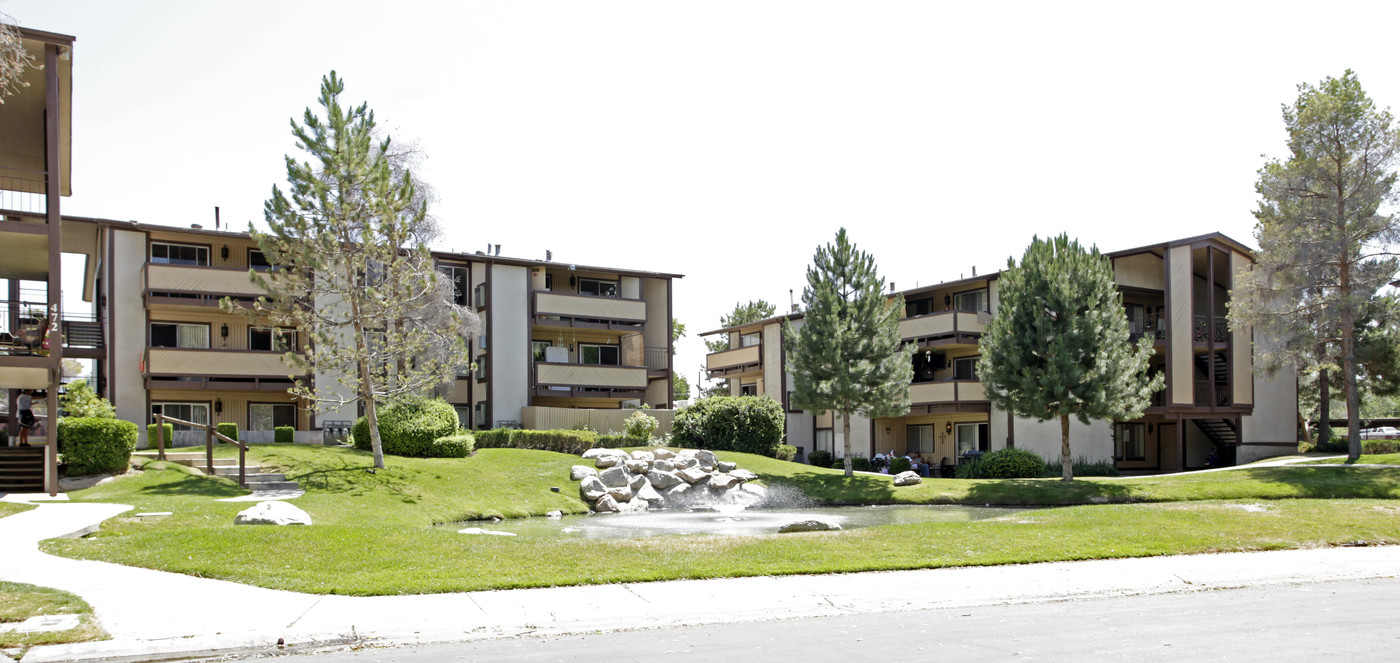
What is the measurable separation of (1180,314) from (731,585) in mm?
33050

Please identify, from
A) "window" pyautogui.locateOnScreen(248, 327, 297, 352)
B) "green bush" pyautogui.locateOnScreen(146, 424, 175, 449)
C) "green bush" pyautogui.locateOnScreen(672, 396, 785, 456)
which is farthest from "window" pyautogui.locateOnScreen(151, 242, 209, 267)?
"green bush" pyautogui.locateOnScreen(672, 396, 785, 456)

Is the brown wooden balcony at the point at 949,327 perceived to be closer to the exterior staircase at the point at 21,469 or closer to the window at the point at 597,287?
the window at the point at 597,287

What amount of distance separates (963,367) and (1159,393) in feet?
29.2

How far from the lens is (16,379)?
23156 millimetres

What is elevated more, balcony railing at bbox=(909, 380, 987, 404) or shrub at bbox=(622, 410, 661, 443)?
balcony railing at bbox=(909, 380, 987, 404)

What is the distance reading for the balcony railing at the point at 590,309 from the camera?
45.8 metres

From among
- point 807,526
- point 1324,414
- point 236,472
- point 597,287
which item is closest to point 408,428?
point 236,472

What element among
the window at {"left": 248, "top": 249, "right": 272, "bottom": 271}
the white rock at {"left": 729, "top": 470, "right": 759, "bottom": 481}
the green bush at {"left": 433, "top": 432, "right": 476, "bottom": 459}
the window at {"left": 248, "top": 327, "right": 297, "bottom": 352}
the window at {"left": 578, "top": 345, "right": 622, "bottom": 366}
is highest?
the window at {"left": 248, "top": 249, "right": 272, "bottom": 271}

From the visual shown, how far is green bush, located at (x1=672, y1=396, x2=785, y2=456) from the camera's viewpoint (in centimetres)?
3853

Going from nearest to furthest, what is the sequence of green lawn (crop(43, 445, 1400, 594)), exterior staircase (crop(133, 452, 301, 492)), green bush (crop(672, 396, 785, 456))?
green lawn (crop(43, 445, 1400, 594)) < exterior staircase (crop(133, 452, 301, 492)) < green bush (crop(672, 396, 785, 456))

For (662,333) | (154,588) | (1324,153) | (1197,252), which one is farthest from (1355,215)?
(154,588)

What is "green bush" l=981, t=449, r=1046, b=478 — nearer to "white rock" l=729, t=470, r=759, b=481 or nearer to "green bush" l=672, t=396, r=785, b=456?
"green bush" l=672, t=396, r=785, b=456

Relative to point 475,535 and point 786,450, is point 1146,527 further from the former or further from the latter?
point 786,450

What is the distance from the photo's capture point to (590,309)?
1847 inches
